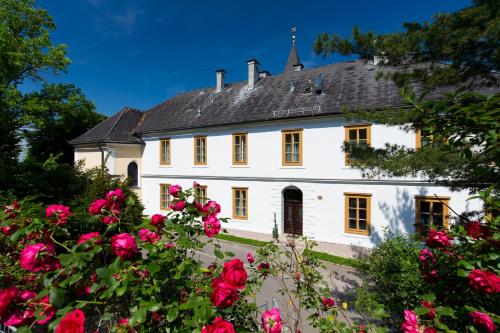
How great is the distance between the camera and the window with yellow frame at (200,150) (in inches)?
730

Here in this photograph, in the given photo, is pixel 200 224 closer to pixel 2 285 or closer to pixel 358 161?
pixel 2 285

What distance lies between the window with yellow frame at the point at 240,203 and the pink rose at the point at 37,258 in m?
15.2

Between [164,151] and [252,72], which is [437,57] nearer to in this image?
[252,72]

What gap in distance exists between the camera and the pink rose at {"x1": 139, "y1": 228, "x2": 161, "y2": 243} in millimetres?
2248

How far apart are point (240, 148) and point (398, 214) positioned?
9.52 metres

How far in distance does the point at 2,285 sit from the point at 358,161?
7.57 m

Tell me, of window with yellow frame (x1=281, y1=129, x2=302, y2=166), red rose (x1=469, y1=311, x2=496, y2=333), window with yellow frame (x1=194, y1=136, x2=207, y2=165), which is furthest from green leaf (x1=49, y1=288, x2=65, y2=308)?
window with yellow frame (x1=194, y1=136, x2=207, y2=165)

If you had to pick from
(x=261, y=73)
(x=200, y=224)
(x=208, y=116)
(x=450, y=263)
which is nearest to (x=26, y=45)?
(x=208, y=116)

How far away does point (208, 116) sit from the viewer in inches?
755

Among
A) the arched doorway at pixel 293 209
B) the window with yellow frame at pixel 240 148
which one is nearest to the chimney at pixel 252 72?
the window with yellow frame at pixel 240 148

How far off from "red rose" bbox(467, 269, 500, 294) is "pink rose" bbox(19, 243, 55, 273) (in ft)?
9.67

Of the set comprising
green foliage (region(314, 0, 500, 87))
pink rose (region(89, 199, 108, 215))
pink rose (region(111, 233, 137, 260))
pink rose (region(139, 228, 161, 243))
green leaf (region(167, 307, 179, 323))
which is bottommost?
green leaf (region(167, 307, 179, 323))

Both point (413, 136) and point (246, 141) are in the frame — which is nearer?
point (413, 136)

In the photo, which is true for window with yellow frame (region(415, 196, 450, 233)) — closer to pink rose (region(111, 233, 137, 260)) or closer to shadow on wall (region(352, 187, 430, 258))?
shadow on wall (region(352, 187, 430, 258))
